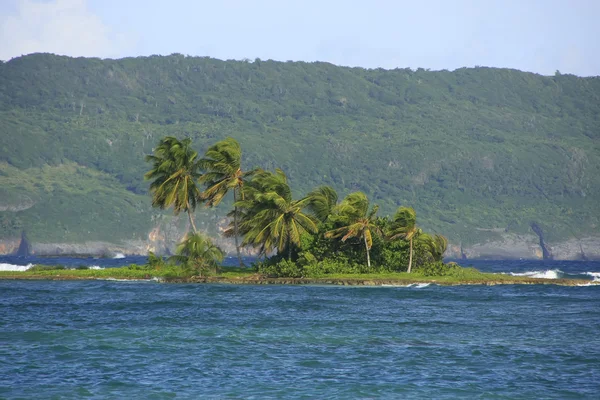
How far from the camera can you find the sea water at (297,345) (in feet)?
93.8

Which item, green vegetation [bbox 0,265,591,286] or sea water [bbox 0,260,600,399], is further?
green vegetation [bbox 0,265,591,286]

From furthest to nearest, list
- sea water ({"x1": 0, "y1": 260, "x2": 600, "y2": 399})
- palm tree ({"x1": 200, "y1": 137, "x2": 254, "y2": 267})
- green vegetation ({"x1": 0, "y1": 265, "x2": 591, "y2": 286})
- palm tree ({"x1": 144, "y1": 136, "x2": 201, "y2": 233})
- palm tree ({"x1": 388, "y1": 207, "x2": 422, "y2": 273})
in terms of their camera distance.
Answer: palm tree ({"x1": 144, "y1": 136, "x2": 201, "y2": 233}) → palm tree ({"x1": 200, "y1": 137, "x2": 254, "y2": 267}) → palm tree ({"x1": 388, "y1": 207, "x2": 422, "y2": 273}) → green vegetation ({"x1": 0, "y1": 265, "x2": 591, "y2": 286}) → sea water ({"x1": 0, "y1": 260, "x2": 600, "y2": 399})

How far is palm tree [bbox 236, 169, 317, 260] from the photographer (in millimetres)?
67250

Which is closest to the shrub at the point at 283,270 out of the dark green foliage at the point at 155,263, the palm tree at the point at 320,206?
the palm tree at the point at 320,206

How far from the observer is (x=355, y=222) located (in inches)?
2623

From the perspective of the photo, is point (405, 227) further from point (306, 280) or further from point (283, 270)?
point (283, 270)

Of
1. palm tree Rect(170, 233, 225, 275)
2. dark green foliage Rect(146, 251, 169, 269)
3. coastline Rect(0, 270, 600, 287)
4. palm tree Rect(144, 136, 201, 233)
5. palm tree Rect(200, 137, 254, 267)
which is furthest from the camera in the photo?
dark green foliage Rect(146, 251, 169, 269)

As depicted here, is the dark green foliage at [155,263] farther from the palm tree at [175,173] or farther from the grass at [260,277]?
the palm tree at [175,173]

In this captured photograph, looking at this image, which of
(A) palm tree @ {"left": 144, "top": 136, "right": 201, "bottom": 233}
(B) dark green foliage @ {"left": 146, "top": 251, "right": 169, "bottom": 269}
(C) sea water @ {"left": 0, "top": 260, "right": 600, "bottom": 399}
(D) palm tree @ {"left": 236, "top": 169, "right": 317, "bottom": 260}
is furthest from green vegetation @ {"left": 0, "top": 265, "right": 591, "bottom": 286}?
(C) sea water @ {"left": 0, "top": 260, "right": 600, "bottom": 399}

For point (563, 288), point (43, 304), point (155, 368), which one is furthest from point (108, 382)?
point (563, 288)

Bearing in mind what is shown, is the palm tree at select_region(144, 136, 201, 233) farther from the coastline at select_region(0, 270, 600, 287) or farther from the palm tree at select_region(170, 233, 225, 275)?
the coastline at select_region(0, 270, 600, 287)

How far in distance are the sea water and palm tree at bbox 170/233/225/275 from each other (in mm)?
8541

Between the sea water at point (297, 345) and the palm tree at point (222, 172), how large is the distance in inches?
565

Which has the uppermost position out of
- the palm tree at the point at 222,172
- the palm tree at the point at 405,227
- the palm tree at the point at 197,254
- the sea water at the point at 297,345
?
the palm tree at the point at 222,172
